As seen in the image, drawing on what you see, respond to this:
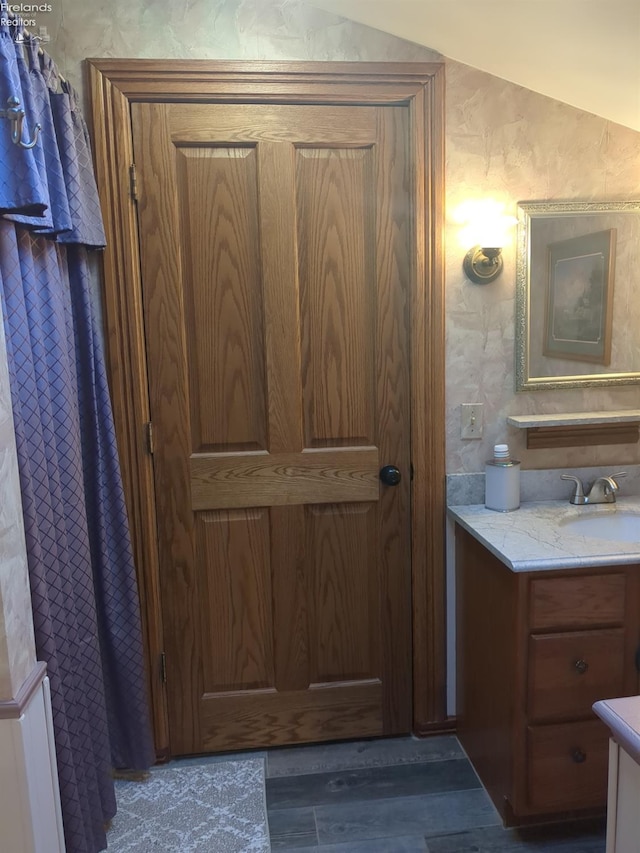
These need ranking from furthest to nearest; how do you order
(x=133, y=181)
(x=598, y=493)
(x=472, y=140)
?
(x=598, y=493), (x=472, y=140), (x=133, y=181)

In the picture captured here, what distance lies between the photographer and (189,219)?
2059mm

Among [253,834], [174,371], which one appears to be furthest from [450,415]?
[253,834]

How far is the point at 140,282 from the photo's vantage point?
2.05 m

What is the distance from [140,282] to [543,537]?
1.44 meters

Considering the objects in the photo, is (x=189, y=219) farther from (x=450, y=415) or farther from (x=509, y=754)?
(x=509, y=754)

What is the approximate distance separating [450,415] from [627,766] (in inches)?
52.8

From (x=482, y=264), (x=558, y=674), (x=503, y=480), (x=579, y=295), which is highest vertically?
(x=482, y=264)

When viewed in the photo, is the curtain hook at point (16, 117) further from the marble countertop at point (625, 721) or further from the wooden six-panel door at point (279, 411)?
the marble countertop at point (625, 721)

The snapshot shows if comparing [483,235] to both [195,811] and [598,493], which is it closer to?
[598,493]

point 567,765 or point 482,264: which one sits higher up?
point 482,264

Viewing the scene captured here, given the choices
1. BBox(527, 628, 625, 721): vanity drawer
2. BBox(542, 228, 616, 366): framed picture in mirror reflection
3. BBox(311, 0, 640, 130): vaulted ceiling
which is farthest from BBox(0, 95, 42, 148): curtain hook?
BBox(527, 628, 625, 721): vanity drawer

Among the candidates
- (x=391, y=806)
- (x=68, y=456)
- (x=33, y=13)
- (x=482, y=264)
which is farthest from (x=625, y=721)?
(x=33, y=13)

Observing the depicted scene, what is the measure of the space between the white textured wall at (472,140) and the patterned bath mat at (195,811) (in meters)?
1.25

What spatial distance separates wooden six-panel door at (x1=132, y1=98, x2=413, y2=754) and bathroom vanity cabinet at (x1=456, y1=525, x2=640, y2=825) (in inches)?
20.6
